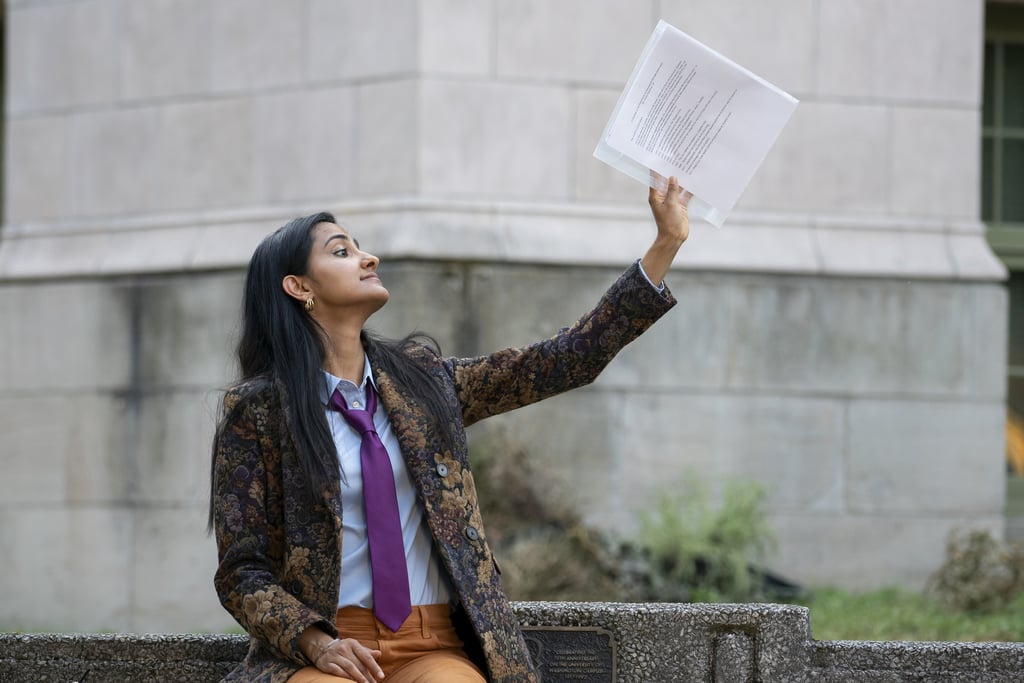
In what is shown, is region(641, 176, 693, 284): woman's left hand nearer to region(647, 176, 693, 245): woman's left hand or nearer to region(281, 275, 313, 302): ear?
region(647, 176, 693, 245): woman's left hand

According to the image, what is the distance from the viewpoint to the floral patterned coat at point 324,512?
13.3 feet

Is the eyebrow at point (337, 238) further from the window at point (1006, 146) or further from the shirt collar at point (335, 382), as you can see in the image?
the window at point (1006, 146)

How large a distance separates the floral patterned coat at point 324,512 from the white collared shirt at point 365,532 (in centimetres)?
5

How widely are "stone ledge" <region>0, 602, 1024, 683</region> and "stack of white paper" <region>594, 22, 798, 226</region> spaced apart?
1460 mm

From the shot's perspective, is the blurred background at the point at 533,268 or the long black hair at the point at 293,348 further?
the blurred background at the point at 533,268

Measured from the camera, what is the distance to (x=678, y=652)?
4.96 m

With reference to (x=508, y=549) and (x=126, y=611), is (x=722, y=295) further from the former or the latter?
(x=126, y=611)

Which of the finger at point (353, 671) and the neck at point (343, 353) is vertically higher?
the neck at point (343, 353)

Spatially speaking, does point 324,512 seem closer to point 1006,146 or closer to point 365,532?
point 365,532

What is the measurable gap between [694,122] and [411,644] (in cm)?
165

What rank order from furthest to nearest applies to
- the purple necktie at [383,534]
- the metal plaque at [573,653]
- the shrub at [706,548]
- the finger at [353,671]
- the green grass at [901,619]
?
the shrub at [706,548]
the green grass at [901,619]
the metal plaque at [573,653]
the purple necktie at [383,534]
the finger at [353,671]

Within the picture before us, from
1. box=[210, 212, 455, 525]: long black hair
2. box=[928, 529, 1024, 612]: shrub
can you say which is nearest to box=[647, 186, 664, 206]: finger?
box=[210, 212, 455, 525]: long black hair

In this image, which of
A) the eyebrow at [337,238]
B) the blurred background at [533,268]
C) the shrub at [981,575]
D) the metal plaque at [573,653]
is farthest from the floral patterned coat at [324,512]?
the shrub at [981,575]

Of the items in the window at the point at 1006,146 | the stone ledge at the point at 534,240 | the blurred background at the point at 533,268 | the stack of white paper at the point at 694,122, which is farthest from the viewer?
the window at the point at 1006,146
